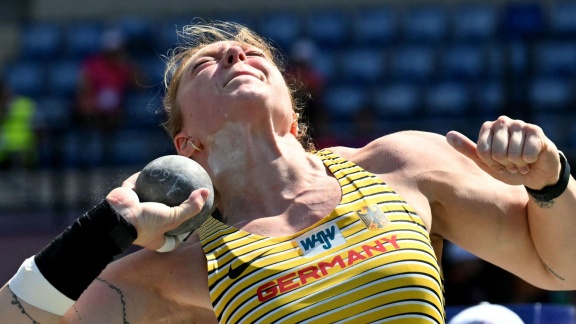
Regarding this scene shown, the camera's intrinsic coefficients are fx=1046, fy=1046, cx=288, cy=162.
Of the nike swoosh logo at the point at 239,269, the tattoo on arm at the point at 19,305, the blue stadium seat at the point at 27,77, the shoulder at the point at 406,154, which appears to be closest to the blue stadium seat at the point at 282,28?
the blue stadium seat at the point at 27,77

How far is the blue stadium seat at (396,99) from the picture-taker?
10.9m

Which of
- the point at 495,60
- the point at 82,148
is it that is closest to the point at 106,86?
the point at 82,148

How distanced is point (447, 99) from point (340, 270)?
25.5ft

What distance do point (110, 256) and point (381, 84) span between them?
845 cm

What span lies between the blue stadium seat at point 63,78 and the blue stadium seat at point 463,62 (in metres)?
4.16

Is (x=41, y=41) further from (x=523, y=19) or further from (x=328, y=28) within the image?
(x=523, y=19)

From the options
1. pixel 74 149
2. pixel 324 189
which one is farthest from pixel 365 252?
pixel 74 149

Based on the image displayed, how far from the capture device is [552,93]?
10773 mm

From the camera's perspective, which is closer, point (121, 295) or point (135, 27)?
point (121, 295)

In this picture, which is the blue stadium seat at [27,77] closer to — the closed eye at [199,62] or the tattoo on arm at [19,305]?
the closed eye at [199,62]

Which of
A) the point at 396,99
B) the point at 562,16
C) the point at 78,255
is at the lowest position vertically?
the point at 396,99

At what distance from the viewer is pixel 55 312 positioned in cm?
323

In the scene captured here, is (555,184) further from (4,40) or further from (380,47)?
(4,40)

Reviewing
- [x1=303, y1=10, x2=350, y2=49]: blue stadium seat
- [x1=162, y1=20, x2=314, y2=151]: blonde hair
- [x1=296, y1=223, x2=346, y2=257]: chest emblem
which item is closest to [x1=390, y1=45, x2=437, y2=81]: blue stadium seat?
[x1=303, y1=10, x2=350, y2=49]: blue stadium seat
